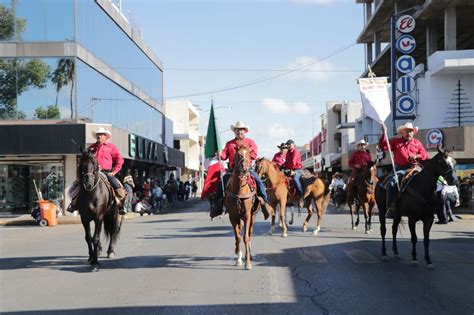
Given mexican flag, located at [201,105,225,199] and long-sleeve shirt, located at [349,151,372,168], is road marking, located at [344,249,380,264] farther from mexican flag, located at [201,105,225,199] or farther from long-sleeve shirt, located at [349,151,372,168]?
long-sleeve shirt, located at [349,151,372,168]

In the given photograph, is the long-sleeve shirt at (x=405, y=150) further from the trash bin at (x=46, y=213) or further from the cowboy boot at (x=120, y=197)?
the trash bin at (x=46, y=213)

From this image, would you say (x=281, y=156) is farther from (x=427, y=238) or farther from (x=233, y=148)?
(x=427, y=238)

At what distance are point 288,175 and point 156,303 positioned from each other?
954 cm

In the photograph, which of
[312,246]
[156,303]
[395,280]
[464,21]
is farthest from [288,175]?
Result: [464,21]

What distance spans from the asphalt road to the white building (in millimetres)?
57057

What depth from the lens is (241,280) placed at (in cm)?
895

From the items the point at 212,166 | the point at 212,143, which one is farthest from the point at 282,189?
the point at 212,166

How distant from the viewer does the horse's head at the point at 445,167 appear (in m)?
9.87

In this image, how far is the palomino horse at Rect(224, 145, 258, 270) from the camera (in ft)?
32.4

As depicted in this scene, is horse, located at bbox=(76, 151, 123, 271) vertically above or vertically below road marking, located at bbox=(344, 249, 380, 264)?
above

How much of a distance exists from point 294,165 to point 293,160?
0.50 ft

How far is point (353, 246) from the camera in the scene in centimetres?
1323

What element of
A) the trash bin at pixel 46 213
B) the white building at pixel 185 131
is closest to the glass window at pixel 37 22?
the trash bin at pixel 46 213

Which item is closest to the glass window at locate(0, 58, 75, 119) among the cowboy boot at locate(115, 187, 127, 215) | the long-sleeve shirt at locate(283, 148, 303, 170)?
the long-sleeve shirt at locate(283, 148, 303, 170)
